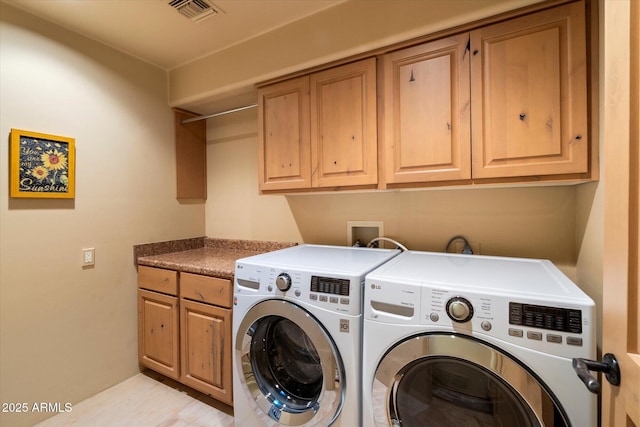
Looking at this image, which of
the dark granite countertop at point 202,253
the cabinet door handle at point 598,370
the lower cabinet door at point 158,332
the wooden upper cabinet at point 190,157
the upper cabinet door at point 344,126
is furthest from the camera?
the wooden upper cabinet at point 190,157

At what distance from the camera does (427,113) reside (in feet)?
4.63

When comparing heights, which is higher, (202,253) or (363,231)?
(363,231)

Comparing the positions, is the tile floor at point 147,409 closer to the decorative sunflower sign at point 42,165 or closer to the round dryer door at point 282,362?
the round dryer door at point 282,362

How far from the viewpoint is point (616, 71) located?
59 cm

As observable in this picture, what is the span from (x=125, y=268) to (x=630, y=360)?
2609 millimetres

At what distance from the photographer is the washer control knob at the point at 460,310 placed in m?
0.92

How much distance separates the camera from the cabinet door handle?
0.58 meters

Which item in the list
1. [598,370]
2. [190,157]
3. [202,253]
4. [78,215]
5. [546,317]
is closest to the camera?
[598,370]

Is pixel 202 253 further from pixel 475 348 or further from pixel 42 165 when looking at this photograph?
pixel 475 348

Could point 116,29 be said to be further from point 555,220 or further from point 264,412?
point 555,220

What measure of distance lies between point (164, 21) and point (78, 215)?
136 centimetres

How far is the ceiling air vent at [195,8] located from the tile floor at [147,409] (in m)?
2.44

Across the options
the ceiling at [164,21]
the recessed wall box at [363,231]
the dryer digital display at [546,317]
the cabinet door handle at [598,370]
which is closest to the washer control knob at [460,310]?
the dryer digital display at [546,317]

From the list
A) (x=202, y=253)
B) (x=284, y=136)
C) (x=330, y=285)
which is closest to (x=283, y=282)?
(x=330, y=285)
